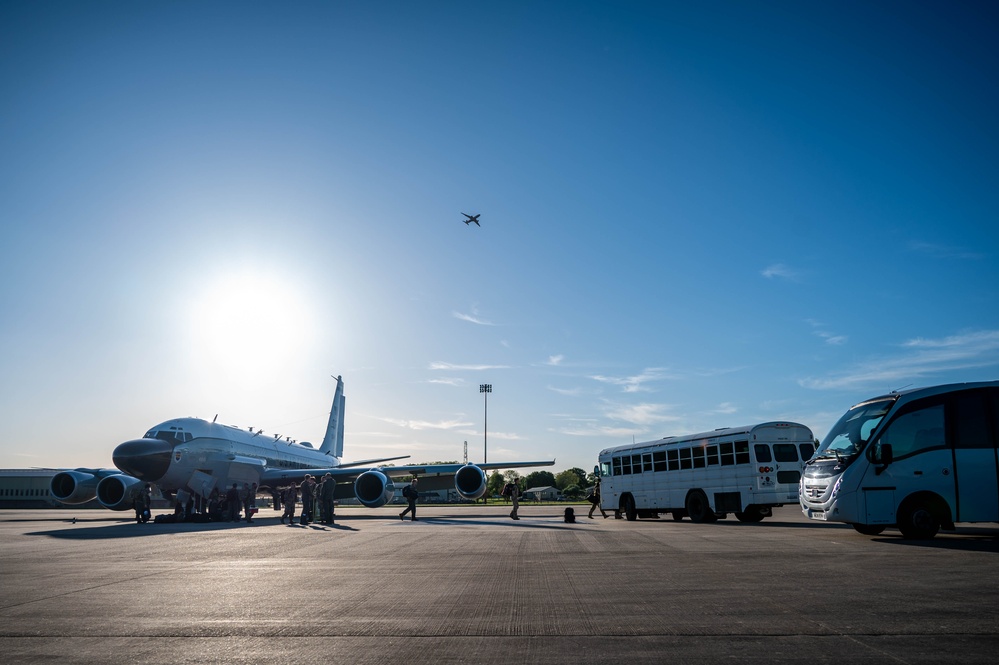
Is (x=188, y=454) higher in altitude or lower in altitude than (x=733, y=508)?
higher

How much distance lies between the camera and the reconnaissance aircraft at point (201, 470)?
85.4 ft

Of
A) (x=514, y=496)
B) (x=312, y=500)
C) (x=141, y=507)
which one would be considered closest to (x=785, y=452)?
(x=514, y=496)

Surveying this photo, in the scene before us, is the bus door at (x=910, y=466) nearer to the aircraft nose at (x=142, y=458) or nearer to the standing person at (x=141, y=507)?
the aircraft nose at (x=142, y=458)

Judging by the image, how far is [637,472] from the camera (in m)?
25.6

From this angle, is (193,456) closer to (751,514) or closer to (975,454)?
(751,514)

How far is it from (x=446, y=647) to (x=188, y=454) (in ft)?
85.7

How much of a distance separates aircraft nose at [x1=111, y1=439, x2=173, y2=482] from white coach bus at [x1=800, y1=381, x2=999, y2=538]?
2314 cm

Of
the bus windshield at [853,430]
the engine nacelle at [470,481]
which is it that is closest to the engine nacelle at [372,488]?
the engine nacelle at [470,481]

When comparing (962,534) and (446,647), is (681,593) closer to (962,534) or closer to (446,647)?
(446,647)

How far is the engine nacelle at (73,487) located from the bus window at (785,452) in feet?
95.2

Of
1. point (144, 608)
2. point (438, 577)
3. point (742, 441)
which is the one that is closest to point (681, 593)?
point (438, 577)

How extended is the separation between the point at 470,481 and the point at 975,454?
22.6m

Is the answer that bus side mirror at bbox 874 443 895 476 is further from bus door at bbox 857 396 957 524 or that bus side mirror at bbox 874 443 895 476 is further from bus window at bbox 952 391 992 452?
bus window at bbox 952 391 992 452

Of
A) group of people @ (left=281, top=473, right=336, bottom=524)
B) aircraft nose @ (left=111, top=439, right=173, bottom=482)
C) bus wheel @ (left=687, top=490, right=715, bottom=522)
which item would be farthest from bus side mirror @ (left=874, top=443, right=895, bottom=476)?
aircraft nose @ (left=111, top=439, right=173, bottom=482)
